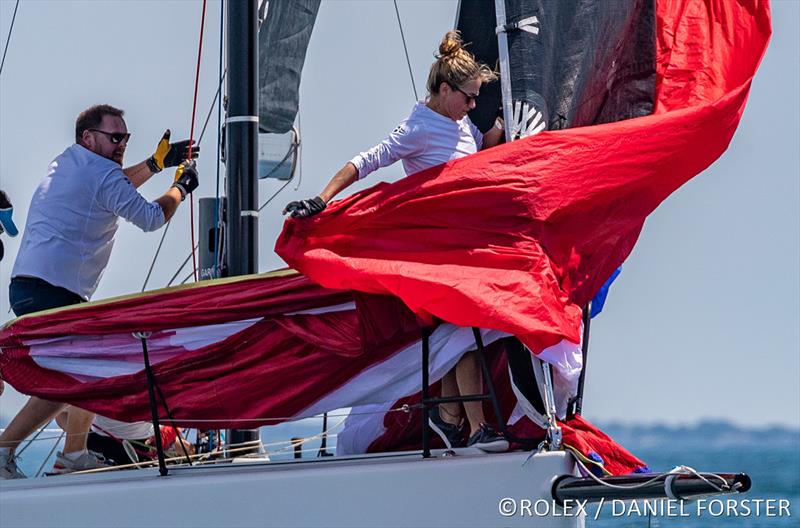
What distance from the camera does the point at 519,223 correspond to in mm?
4418

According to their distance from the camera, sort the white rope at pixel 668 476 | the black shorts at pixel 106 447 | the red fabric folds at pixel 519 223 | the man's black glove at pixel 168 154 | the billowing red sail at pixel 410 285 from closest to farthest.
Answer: the white rope at pixel 668 476, the red fabric folds at pixel 519 223, the billowing red sail at pixel 410 285, the black shorts at pixel 106 447, the man's black glove at pixel 168 154

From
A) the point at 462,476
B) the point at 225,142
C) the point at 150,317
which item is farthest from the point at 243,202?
Answer: the point at 462,476

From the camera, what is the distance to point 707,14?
507cm

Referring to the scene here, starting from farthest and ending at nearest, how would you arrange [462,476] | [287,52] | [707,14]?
[287,52]
[707,14]
[462,476]

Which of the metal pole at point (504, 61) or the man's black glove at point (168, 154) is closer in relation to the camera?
the metal pole at point (504, 61)

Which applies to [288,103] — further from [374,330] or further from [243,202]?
[374,330]

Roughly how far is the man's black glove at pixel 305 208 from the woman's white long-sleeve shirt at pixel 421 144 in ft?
0.84

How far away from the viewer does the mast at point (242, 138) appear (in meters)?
5.65

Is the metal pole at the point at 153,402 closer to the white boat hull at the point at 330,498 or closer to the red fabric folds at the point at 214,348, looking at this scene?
the red fabric folds at the point at 214,348

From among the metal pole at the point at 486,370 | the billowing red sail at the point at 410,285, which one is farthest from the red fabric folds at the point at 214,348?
the metal pole at the point at 486,370

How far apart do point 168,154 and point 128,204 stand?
682 mm

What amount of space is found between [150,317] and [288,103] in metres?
2.45

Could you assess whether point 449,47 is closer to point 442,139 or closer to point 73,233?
point 442,139

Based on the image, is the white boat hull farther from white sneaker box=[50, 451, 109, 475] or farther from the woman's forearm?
the woman's forearm
